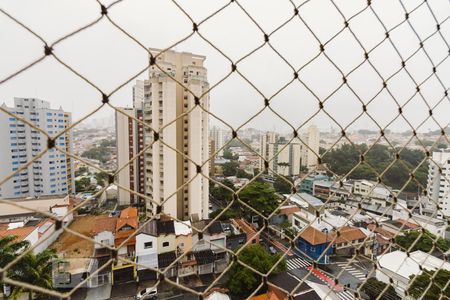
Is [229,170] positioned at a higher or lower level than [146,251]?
higher

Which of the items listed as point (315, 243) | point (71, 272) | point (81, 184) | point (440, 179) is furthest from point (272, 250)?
point (81, 184)

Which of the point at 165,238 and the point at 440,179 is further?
the point at 440,179

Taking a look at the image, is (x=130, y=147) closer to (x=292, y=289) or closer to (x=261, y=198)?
(x=261, y=198)

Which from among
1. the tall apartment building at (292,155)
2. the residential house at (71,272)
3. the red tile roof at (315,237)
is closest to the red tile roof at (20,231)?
the residential house at (71,272)

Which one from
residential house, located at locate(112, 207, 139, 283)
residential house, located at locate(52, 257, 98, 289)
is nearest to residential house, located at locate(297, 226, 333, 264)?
residential house, located at locate(112, 207, 139, 283)

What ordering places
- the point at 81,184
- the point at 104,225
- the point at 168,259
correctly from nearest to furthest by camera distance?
the point at 168,259, the point at 104,225, the point at 81,184

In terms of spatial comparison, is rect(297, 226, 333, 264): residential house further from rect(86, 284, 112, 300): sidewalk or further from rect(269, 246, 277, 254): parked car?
rect(86, 284, 112, 300): sidewalk

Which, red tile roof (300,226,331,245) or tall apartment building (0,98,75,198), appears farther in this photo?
tall apartment building (0,98,75,198)

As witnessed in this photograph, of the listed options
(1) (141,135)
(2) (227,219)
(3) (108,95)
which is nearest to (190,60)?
(1) (141,135)

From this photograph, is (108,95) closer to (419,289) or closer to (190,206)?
(419,289)
